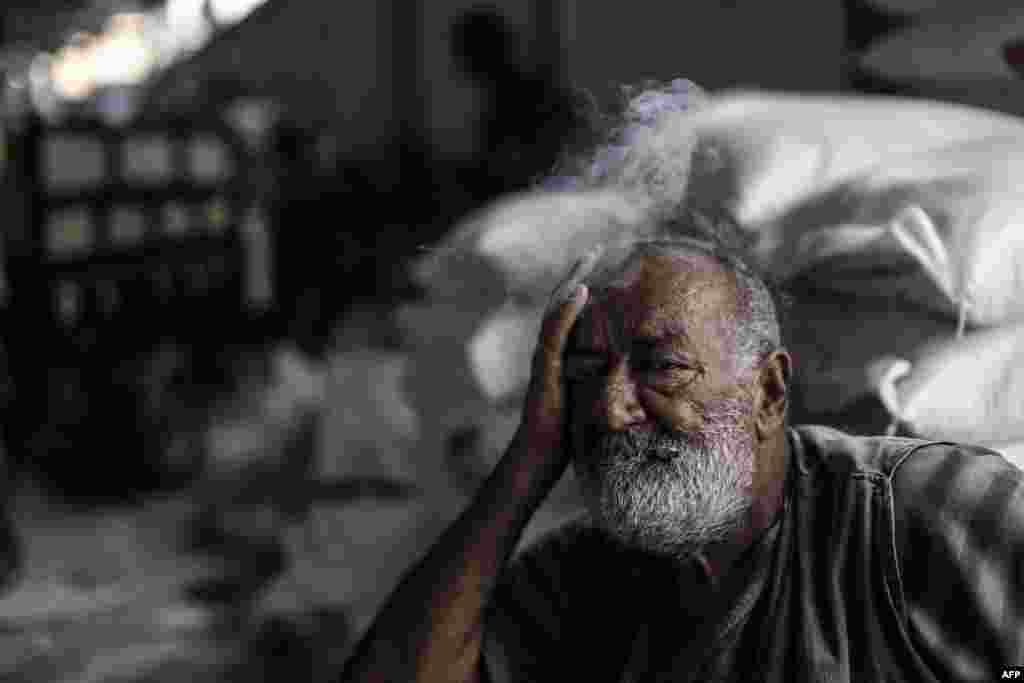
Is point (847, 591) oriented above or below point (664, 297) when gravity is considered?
below

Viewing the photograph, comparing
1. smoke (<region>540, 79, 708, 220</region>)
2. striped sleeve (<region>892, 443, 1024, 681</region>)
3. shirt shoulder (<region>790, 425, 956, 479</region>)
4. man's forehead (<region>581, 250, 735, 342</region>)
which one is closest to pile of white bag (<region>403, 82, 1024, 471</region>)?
smoke (<region>540, 79, 708, 220</region>)

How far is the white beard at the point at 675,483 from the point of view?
108cm

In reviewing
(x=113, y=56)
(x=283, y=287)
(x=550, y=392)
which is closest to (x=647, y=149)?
(x=550, y=392)

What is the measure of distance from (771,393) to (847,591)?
19 centimetres

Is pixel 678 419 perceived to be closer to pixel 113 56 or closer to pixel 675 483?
pixel 675 483

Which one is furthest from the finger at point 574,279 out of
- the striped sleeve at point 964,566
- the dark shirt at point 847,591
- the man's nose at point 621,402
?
the striped sleeve at point 964,566

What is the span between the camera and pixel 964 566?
97 centimetres

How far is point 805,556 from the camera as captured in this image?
1059 millimetres

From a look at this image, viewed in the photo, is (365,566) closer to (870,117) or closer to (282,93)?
(870,117)

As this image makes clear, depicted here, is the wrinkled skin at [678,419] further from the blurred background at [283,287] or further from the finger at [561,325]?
the blurred background at [283,287]

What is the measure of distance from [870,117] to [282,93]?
577 cm

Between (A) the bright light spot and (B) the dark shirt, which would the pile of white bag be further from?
(A) the bright light spot

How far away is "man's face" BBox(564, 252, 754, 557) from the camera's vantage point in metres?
1.08

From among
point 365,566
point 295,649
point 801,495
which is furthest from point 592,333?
point 295,649
